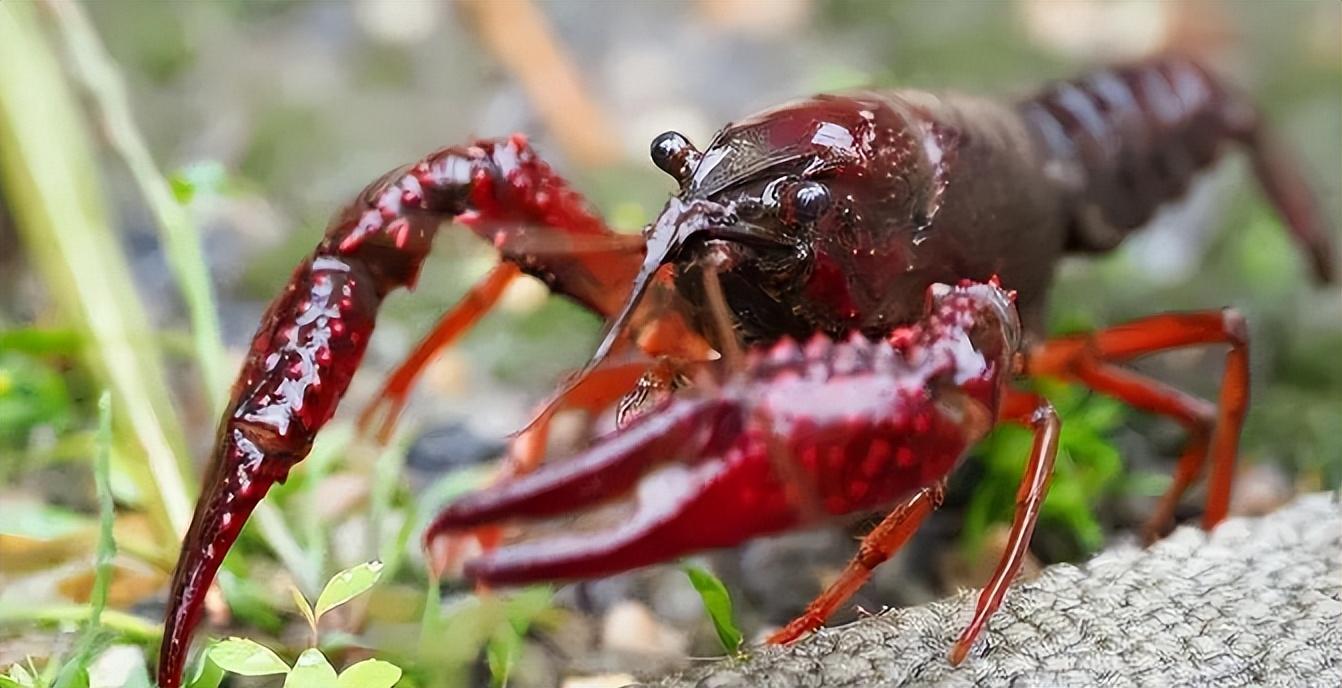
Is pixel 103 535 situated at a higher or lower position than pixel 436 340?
lower

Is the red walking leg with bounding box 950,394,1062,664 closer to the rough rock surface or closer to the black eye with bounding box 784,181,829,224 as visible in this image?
the rough rock surface

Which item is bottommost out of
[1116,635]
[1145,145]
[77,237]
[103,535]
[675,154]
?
[1116,635]

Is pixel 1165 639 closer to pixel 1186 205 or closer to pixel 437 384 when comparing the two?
pixel 437 384

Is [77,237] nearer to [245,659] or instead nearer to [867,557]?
[245,659]

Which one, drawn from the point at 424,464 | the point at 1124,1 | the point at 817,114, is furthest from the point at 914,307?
the point at 1124,1

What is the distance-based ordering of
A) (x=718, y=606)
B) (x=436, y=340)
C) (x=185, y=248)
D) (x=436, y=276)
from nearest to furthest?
(x=718, y=606)
(x=185, y=248)
(x=436, y=340)
(x=436, y=276)

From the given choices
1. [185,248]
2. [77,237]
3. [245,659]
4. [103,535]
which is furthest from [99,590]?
[77,237]

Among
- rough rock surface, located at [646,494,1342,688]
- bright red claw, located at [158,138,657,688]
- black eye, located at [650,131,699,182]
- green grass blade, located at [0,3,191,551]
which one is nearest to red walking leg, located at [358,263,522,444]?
bright red claw, located at [158,138,657,688]

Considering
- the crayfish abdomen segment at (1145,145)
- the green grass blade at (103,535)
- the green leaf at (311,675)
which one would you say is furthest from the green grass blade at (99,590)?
the crayfish abdomen segment at (1145,145)
